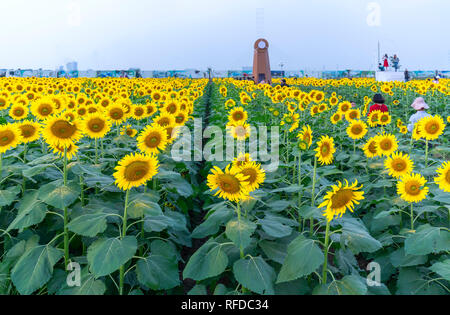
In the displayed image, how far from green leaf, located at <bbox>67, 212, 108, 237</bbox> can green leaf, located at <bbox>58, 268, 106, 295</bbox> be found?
320mm

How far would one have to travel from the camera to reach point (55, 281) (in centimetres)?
291

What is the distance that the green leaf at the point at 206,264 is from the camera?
256 cm

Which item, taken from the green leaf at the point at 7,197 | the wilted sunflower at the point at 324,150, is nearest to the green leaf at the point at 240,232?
the wilted sunflower at the point at 324,150

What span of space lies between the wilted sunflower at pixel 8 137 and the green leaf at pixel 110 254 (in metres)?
1.57

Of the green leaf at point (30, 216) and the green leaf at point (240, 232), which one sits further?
the green leaf at point (30, 216)

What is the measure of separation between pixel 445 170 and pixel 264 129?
3942 mm

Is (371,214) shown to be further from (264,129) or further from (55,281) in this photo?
(55,281)

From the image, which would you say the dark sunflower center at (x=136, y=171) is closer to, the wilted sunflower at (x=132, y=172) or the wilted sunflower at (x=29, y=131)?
the wilted sunflower at (x=132, y=172)

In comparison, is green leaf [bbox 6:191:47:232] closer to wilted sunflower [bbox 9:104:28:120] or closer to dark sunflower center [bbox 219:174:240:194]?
dark sunflower center [bbox 219:174:240:194]

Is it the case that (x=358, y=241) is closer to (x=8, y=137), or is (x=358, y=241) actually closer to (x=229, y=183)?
(x=229, y=183)

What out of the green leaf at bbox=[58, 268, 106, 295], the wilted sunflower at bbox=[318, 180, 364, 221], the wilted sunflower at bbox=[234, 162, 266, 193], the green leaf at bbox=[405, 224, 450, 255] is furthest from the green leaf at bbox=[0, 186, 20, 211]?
the green leaf at bbox=[405, 224, 450, 255]

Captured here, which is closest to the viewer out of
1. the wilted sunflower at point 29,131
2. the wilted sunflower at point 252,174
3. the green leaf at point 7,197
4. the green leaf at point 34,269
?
the green leaf at point 34,269

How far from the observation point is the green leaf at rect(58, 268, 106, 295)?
2.61 metres

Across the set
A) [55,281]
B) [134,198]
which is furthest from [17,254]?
[134,198]
